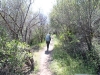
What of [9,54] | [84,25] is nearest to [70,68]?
[84,25]

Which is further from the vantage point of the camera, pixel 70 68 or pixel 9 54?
pixel 70 68

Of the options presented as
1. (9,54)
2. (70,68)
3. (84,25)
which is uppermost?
(84,25)

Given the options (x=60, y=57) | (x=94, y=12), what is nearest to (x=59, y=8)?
(x=94, y=12)

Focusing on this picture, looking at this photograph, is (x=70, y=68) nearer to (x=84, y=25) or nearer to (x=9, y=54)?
(x=84, y=25)

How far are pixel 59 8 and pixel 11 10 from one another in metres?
4.93

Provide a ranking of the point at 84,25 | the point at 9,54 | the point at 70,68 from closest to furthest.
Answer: the point at 9,54 < the point at 70,68 < the point at 84,25

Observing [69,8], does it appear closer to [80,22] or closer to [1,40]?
[80,22]

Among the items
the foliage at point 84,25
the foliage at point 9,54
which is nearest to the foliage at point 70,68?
the foliage at point 84,25

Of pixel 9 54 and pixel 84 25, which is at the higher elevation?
pixel 84 25

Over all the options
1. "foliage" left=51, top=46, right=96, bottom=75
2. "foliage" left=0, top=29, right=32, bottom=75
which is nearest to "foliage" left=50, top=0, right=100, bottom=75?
"foliage" left=51, top=46, right=96, bottom=75

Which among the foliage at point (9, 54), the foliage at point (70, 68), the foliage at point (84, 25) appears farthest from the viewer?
the foliage at point (84, 25)

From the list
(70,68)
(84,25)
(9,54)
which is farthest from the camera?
(84,25)

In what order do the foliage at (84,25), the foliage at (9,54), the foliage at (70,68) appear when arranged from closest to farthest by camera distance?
1. the foliage at (9,54)
2. the foliage at (70,68)
3. the foliage at (84,25)

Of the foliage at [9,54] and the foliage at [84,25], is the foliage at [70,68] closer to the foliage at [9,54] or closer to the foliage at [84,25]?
the foliage at [84,25]
